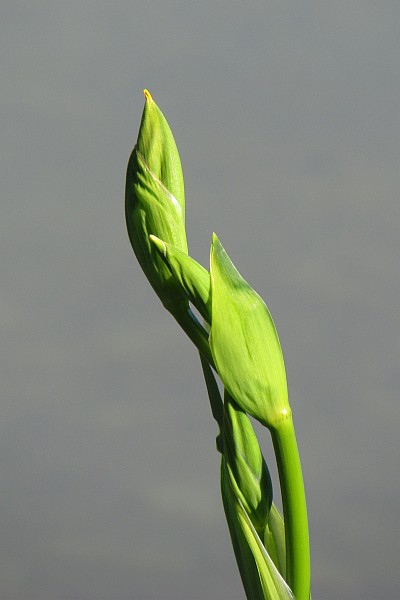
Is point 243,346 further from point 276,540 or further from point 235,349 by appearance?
point 276,540

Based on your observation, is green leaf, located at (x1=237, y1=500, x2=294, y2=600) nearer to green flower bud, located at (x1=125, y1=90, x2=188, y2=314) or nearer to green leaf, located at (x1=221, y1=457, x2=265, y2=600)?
green leaf, located at (x1=221, y1=457, x2=265, y2=600)

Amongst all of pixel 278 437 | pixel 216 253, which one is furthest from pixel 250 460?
pixel 216 253

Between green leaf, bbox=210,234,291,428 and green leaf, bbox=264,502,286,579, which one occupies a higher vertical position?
green leaf, bbox=210,234,291,428

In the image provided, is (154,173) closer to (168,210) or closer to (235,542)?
(168,210)

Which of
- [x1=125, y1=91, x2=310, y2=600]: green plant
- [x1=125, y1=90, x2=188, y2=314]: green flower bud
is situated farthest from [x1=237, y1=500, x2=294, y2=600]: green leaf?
[x1=125, y1=90, x2=188, y2=314]: green flower bud

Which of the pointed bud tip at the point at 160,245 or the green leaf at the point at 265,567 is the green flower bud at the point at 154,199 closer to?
the pointed bud tip at the point at 160,245

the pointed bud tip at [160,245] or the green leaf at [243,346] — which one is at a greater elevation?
the pointed bud tip at [160,245]

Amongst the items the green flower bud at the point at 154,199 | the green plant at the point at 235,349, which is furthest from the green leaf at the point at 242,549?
the green flower bud at the point at 154,199
